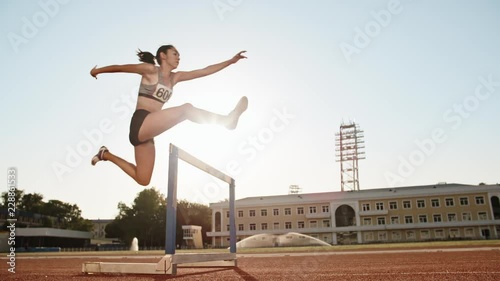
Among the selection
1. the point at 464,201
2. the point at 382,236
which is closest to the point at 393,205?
the point at 382,236

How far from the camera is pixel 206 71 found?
6320mm

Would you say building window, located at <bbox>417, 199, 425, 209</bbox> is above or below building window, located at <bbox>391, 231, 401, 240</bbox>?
above

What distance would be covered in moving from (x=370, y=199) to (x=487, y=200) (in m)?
14.7

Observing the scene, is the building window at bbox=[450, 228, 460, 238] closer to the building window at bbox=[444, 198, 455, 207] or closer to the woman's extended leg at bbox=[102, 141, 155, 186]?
the building window at bbox=[444, 198, 455, 207]

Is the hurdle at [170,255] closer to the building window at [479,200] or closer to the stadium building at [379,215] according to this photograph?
the stadium building at [379,215]

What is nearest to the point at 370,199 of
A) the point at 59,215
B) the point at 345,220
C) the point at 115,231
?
the point at 345,220

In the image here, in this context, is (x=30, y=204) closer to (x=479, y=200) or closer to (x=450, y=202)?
(x=450, y=202)

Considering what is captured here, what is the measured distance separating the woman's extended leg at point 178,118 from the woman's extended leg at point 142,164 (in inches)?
7.1

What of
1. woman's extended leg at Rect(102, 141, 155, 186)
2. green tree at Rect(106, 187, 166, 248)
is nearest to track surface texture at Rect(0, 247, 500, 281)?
woman's extended leg at Rect(102, 141, 155, 186)

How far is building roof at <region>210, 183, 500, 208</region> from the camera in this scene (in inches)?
2077

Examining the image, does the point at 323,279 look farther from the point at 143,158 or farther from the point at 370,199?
the point at 370,199

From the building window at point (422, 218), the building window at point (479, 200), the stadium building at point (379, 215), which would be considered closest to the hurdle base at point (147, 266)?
the stadium building at point (379, 215)

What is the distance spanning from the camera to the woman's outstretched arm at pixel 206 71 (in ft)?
20.2

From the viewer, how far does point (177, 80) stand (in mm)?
6250
